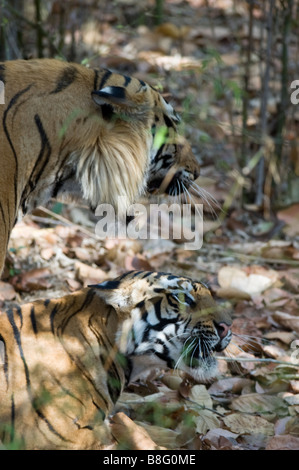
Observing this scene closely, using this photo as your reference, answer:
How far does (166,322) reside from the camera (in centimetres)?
354

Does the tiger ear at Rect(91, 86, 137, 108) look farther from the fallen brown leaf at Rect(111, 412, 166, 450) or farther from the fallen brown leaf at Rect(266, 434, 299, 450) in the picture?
the fallen brown leaf at Rect(266, 434, 299, 450)

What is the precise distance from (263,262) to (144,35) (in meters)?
4.08

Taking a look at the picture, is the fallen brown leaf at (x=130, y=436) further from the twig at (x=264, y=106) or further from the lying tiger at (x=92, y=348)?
the twig at (x=264, y=106)

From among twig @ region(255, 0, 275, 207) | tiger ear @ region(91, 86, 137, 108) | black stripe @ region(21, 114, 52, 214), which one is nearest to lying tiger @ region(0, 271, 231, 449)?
black stripe @ region(21, 114, 52, 214)

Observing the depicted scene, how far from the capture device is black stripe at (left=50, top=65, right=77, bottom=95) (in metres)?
3.26

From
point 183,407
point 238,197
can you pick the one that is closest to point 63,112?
point 183,407

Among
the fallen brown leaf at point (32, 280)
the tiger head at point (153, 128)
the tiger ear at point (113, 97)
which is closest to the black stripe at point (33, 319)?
the tiger head at point (153, 128)

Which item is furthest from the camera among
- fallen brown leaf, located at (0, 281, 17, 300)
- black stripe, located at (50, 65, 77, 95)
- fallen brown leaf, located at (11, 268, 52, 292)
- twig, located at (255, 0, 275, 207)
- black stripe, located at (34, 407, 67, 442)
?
twig, located at (255, 0, 275, 207)

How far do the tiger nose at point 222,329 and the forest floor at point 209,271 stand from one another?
24 cm

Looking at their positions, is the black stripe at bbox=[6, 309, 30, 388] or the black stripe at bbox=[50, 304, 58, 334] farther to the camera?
the black stripe at bbox=[50, 304, 58, 334]

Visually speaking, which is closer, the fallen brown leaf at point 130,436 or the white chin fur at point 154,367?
the fallen brown leaf at point 130,436

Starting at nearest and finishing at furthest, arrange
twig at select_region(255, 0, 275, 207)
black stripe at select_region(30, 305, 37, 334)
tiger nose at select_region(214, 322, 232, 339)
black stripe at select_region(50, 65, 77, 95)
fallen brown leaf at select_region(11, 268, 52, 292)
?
black stripe at select_region(50, 65, 77, 95)
black stripe at select_region(30, 305, 37, 334)
tiger nose at select_region(214, 322, 232, 339)
fallen brown leaf at select_region(11, 268, 52, 292)
twig at select_region(255, 0, 275, 207)

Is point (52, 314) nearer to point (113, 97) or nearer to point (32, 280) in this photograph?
point (113, 97)

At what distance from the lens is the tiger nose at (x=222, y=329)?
366cm
